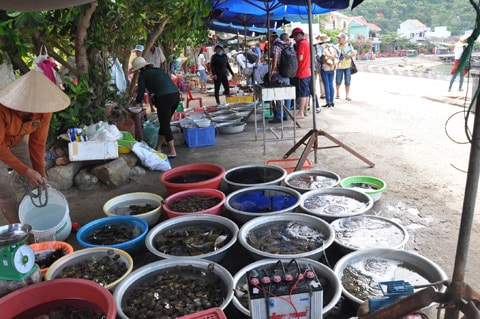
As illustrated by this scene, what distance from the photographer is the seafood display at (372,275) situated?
2262mm

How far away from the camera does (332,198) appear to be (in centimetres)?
356

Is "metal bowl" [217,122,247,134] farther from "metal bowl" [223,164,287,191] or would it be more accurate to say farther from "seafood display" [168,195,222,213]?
"seafood display" [168,195,222,213]

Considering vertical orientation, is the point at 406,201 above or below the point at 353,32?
below

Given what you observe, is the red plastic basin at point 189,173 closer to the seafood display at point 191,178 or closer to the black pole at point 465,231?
the seafood display at point 191,178

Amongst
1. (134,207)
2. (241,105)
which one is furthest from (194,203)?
(241,105)

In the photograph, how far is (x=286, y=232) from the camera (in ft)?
9.73

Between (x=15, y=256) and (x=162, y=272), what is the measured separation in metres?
0.93

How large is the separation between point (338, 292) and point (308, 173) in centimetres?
215

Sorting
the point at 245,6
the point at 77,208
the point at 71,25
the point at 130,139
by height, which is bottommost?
the point at 77,208

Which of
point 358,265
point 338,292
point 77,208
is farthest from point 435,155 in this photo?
point 77,208

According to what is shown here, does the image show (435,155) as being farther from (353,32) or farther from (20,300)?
(353,32)

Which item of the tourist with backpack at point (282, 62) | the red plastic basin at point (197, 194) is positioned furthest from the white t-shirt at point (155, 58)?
the red plastic basin at point (197, 194)

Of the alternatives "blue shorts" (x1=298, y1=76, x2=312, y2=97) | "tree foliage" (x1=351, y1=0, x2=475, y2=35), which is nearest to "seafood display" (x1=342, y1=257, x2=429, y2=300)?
"blue shorts" (x1=298, y1=76, x2=312, y2=97)

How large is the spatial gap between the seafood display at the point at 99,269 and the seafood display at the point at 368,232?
5.70ft
